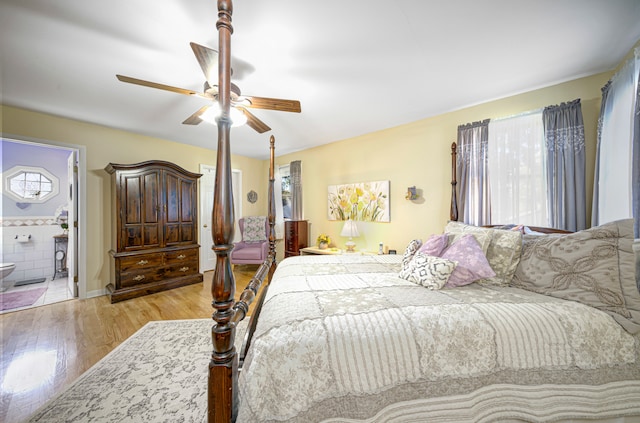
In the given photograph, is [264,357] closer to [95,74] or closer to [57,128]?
[95,74]

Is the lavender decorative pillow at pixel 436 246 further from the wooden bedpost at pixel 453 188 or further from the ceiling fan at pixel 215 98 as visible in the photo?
the ceiling fan at pixel 215 98

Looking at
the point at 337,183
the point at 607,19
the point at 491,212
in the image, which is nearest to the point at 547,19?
the point at 607,19

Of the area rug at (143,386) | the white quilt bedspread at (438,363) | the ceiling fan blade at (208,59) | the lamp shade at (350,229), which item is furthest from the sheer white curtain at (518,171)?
the area rug at (143,386)

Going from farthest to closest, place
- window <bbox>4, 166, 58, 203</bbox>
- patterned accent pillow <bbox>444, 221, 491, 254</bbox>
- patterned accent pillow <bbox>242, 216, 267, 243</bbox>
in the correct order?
patterned accent pillow <bbox>242, 216, 267, 243</bbox> < window <bbox>4, 166, 58, 203</bbox> < patterned accent pillow <bbox>444, 221, 491, 254</bbox>

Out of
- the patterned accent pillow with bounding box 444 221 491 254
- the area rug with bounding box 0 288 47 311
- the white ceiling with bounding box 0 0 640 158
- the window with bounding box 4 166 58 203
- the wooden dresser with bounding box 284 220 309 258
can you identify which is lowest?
the area rug with bounding box 0 288 47 311

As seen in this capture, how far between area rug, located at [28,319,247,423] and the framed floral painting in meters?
2.58

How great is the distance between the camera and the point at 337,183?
4.14 meters

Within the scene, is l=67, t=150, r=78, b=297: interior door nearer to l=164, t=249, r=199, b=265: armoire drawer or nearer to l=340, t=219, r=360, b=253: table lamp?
l=164, t=249, r=199, b=265: armoire drawer

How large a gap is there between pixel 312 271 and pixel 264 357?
99cm

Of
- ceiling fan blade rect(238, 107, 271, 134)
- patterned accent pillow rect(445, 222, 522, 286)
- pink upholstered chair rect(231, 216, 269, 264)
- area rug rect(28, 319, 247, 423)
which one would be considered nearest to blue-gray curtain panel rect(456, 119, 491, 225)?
patterned accent pillow rect(445, 222, 522, 286)

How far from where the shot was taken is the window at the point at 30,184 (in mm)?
3745

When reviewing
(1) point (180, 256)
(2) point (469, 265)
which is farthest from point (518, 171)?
(1) point (180, 256)

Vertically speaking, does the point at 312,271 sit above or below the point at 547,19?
below

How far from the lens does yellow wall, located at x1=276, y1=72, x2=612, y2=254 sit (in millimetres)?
2133
